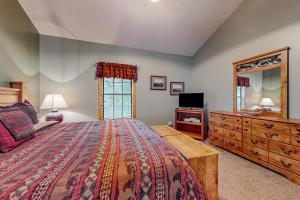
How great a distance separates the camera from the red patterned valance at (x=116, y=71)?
349cm

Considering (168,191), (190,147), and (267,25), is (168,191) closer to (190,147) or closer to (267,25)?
(190,147)

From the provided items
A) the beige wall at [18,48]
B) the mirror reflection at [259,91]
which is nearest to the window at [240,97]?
the mirror reflection at [259,91]

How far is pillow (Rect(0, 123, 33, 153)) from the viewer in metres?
1.09

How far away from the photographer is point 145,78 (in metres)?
3.99

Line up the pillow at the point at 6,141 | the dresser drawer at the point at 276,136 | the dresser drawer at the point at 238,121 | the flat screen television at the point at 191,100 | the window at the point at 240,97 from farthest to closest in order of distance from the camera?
1. the flat screen television at the point at 191,100
2. the window at the point at 240,97
3. the dresser drawer at the point at 238,121
4. the dresser drawer at the point at 276,136
5. the pillow at the point at 6,141

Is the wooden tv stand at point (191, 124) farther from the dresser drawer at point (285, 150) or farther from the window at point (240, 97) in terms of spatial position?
the dresser drawer at point (285, 150)

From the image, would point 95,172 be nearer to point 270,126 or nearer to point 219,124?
point 270,126

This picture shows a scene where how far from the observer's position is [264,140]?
216 cm

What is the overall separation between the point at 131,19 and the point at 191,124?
10.4 feet

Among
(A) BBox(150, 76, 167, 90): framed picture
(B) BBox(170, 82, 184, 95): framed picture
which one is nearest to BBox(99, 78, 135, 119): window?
(A) BBox(150, 76, 167, 90): framed picture

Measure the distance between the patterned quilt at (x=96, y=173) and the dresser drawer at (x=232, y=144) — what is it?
2.11 metres

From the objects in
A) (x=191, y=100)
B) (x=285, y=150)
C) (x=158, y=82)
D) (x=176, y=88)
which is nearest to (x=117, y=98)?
(x=158, y=82)

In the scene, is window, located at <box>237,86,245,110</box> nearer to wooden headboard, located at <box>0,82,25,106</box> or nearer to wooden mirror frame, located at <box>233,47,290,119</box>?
wooden mirror frame, located at <box>233,47,290,119</box>

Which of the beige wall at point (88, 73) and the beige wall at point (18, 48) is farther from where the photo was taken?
the beige wall at point (88, 73)
